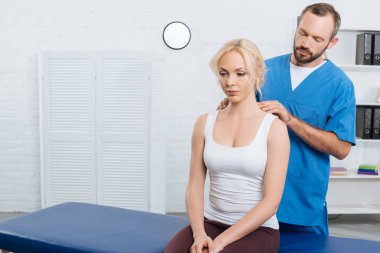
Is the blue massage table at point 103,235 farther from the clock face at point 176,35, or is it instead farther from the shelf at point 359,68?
the shelf at point 359,68

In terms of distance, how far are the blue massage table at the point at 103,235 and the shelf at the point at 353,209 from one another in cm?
196

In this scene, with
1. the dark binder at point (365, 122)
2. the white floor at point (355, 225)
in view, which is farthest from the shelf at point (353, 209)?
the dark binder at point (365, 122)

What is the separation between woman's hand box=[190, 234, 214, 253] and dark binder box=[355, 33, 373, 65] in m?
2.65

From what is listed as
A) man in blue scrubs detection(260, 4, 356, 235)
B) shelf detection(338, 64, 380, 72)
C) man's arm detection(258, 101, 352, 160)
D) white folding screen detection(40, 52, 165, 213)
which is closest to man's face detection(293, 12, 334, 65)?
man in blue scrubs detection(260, 4, 356, 235)

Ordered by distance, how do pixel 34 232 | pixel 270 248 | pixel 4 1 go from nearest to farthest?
1. pixel 270 248
2. pixel 34 232
3. pixel 4 1

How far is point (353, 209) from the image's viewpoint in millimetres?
3758

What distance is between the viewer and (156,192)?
3.63 metres

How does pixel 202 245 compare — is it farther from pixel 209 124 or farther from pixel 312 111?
pixel 312 111

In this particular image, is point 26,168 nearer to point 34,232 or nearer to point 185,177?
point 185,177

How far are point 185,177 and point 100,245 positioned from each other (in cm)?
219

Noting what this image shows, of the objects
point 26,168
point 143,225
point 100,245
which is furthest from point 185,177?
point 100,245

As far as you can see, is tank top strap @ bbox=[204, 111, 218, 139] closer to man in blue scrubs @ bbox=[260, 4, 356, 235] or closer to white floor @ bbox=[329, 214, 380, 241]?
man in blue scrubs @ bbox=[260, 4, 356, 235]

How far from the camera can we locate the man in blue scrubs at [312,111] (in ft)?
5.47

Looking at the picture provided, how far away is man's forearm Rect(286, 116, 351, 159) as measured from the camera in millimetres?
1632
